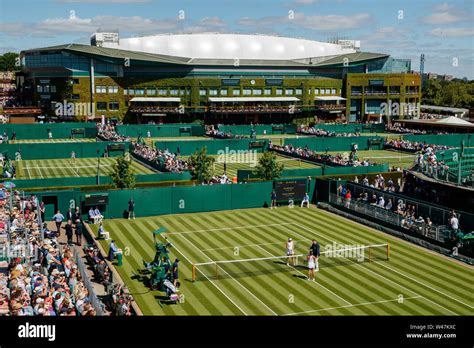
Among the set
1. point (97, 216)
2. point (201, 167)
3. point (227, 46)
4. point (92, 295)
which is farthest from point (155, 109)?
point (92, 295)

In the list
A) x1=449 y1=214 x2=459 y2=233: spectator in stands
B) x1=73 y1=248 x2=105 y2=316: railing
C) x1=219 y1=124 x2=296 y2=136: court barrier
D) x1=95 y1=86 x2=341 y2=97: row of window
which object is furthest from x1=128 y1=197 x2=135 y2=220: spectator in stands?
x1=95 y1=86 x2=341 y2=97: row of window

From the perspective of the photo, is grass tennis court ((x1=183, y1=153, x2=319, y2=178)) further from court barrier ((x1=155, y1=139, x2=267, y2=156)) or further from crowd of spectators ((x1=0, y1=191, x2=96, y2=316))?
crowd of spectators ((x1=0, y1=191, x2=96, y2=316))

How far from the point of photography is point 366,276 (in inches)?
972

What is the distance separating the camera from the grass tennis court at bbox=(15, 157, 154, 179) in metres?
52.8

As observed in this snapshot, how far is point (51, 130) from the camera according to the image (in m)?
79.2

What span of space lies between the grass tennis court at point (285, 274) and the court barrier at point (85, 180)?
8.23 m

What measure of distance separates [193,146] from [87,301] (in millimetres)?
51918

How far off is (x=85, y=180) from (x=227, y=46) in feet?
286

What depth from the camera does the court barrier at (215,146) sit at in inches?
2657

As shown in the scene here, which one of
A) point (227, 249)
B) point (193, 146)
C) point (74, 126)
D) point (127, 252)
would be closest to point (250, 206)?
point (227, 249)

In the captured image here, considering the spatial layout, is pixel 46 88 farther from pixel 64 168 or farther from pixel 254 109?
pixel 64 168

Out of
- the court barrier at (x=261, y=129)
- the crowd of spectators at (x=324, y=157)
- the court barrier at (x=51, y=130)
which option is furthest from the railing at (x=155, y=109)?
the crowd of spectators at (x=324, y=157)

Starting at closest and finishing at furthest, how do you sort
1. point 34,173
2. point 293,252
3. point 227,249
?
point 293,252, point 227,249, point 34,173

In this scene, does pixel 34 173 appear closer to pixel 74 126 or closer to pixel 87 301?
pixel 74 126
